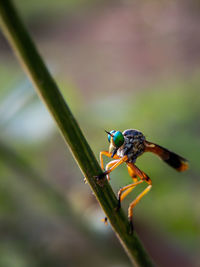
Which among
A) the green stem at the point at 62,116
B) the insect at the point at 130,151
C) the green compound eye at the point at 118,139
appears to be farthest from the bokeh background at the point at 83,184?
the green stem at the point at 62,116

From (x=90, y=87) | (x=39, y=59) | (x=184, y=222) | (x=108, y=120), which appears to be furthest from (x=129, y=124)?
(x=90, y=87)

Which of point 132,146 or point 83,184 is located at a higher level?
point 132,146

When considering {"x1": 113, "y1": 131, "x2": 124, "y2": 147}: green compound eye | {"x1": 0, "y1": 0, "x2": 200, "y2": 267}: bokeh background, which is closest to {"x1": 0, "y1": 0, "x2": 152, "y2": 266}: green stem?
{"x1": 113, "y1": 131, "x2": 124, "y2": 147}: green compound eye

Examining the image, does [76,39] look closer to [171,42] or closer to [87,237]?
[171,42]

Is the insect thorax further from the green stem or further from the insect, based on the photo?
the green stem

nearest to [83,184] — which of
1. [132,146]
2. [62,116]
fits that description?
[132,146]

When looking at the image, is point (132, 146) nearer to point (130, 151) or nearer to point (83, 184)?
point (130, 151)

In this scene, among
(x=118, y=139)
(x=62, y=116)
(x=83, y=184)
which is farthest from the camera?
(x=83, y=184)
